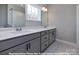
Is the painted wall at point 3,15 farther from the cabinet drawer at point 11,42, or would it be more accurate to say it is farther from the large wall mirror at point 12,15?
the cabinet drawer at point 11,42

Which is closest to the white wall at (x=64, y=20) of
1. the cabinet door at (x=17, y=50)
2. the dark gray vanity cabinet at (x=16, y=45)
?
the dark gray vanity cabinet at (x=16, y=45)

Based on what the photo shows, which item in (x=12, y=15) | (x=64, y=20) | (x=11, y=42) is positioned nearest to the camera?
(x=11, y=42)

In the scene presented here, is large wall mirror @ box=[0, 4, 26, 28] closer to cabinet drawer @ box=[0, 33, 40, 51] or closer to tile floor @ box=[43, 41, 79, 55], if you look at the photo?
cabinet drawer @ box=[0, 33, 40, 51]

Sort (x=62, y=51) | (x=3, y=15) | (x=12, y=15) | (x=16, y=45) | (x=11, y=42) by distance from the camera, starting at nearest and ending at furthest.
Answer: (x=11, y=42) < (x=16, y=45) < (x=3, y=15) < (x=12, y=15) < (x=62, y=51)

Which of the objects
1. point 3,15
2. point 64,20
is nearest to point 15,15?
point 3,15

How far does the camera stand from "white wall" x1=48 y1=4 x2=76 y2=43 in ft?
12.9

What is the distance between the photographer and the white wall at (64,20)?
154 inches

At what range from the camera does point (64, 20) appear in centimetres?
435

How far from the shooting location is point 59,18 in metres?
4.65

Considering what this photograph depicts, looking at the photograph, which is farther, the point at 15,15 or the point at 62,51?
the point at 62,51

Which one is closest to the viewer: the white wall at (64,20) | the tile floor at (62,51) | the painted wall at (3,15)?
the painted wall at (3,15)

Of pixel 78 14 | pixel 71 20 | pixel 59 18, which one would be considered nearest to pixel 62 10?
pixel 59 18

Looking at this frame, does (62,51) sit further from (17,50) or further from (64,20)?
(17,50)

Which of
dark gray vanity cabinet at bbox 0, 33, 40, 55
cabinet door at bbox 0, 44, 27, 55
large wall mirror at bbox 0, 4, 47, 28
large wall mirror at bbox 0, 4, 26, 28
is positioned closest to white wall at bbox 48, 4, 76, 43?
large wall mirror at bbox 0, 4, 47, 28
